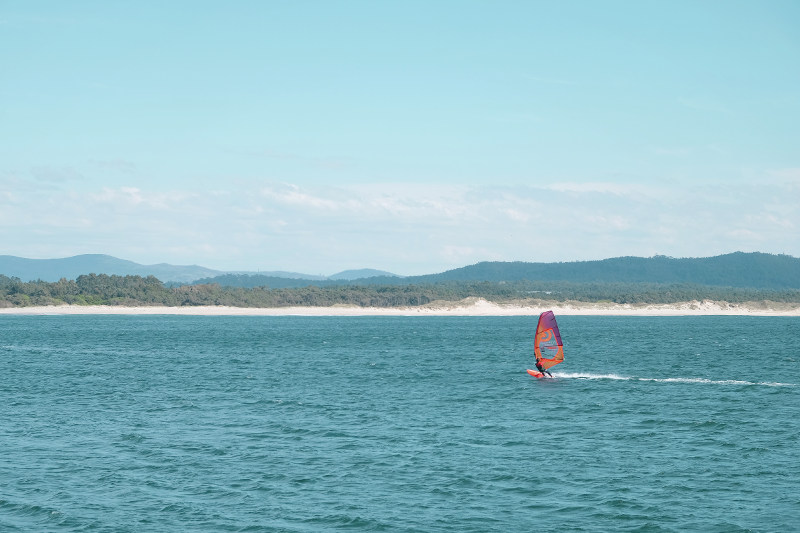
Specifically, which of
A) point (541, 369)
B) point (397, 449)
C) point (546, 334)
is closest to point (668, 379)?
point (546, 334)

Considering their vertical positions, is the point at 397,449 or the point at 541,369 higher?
the point at 541,369

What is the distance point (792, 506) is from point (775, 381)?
39.8 metres

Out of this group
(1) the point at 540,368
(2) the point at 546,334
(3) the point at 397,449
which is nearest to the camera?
(3) the point at 397,449

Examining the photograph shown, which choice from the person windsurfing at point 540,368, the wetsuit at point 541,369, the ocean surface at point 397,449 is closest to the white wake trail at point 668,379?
the ocean surface at point 397,449

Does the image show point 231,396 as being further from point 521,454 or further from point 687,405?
point 687,405

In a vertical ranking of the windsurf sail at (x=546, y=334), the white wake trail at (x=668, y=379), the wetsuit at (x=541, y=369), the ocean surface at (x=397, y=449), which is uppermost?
the windsurf sail at (x=546, y=334)

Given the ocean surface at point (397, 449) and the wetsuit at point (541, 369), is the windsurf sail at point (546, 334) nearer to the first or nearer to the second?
the wetsuit at point (541, 369)

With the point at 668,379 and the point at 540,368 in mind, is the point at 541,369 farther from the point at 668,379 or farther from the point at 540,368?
the point at 668,379

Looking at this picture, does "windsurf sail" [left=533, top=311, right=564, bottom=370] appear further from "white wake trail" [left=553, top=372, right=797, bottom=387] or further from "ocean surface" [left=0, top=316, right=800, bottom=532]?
"white wake trail" [left=553, top=372, right=797, bottom=387]

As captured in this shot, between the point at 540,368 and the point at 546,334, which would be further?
the point at 546,334

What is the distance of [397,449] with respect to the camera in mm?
36719

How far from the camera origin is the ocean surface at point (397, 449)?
27.1m

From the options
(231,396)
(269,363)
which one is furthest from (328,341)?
(231,396)

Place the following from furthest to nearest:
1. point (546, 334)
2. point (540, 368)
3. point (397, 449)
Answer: point (546, 334), point (540, 368), point (397, 449)
